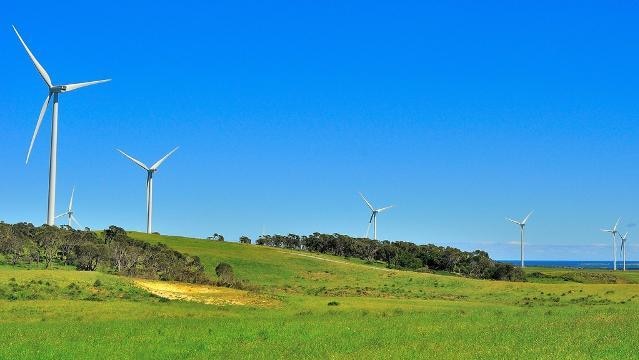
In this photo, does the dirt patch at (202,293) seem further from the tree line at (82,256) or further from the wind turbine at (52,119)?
the wind turbine at (52,119)

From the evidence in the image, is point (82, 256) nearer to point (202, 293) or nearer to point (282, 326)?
point (202, 293)

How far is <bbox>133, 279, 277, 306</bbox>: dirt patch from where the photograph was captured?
59.9 m

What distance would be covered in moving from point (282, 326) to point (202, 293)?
24470 millimetres

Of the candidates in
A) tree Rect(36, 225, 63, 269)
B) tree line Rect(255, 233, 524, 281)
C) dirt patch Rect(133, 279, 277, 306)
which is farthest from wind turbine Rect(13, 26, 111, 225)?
tree line Rect(255, 233, 524, 281)

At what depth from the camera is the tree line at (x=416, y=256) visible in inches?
5714

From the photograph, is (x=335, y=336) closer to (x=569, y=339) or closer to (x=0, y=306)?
(x=569, y=339)

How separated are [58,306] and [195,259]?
179ft

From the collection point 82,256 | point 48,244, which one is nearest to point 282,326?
point 82,256

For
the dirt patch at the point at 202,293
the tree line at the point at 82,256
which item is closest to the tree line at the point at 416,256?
the tree line at the point at 82,256

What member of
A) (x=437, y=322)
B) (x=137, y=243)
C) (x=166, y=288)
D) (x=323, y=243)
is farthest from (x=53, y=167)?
(x=323, y=243)

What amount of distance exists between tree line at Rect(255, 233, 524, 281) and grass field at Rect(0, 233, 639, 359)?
6569 cm

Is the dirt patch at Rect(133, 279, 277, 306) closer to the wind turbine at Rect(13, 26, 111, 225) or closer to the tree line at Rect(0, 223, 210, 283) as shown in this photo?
the tree line at Rect(0, 223, 210, 283)

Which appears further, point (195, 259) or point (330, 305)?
point (195, 259)

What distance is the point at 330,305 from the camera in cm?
5991
